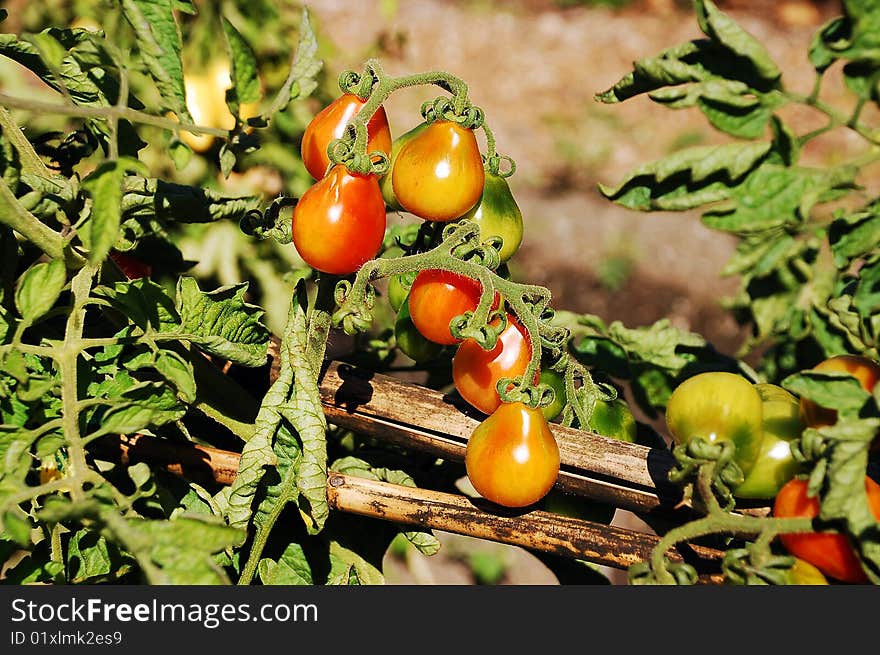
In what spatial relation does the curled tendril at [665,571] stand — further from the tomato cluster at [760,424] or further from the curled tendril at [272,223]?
the curled tendril at [272,223]

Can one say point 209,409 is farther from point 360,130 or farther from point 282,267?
point 282,267

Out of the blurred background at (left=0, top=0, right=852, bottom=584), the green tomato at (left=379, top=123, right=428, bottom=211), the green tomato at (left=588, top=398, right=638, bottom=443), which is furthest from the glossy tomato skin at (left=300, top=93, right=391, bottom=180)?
the blurred background at (left=0, top=0, right=852, bottom=584)

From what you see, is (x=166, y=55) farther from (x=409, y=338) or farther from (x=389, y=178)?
(x=409, y=338)

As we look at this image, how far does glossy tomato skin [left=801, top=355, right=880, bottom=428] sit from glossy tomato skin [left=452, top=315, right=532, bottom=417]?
26cm

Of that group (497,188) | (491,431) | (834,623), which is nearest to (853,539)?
(834,623)

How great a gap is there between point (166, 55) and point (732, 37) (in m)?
0.57

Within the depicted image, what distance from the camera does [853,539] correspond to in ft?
2.27

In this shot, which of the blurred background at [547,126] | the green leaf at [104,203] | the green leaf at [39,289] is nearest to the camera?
the green leaf at [104,203]

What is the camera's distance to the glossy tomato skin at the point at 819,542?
0.71m

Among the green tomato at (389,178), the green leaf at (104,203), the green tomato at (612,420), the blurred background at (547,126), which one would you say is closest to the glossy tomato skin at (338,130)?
the green tomato at (389,178)

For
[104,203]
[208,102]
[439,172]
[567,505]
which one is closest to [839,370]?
[567,505]

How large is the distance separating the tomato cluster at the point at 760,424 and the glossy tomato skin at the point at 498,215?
239mm

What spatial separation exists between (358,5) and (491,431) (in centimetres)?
505

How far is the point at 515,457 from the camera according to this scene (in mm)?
793
